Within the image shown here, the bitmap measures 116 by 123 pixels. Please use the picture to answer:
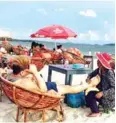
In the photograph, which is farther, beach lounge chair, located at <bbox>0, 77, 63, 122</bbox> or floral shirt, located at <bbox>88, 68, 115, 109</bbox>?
floral shirt, located at <bbox>88, 68, 115, 109</bbox>

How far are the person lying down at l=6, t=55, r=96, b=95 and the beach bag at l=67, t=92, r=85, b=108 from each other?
1.48ft

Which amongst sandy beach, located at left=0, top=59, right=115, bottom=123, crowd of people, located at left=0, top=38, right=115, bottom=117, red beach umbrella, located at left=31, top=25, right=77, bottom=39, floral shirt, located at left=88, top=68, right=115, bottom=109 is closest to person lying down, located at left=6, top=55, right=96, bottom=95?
crowd of people, located at left=0, top=38, right=115, bottom=117

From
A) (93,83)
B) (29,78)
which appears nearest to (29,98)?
(29,78)

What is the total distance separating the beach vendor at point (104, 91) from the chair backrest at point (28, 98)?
74 centimetres

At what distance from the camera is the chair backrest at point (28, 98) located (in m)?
4.03

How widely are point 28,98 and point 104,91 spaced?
1227mm

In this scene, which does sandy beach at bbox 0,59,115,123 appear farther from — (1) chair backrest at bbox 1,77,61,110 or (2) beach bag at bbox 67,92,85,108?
(1) chair backrest at bbox 1,77,61,110

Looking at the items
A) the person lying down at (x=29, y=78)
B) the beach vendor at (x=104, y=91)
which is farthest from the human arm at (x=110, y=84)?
the person lying down at (x=29, y=78)

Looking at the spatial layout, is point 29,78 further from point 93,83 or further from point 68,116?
point 93,83

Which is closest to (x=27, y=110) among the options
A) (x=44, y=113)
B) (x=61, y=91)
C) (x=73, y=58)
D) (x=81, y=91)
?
(x=44, y=113)

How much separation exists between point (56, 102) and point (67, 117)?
0.51 meters

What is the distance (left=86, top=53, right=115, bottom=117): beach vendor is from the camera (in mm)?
4699

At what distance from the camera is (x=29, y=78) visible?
13.9 ft

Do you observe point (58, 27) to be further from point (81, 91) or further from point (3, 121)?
point (3, 121)
